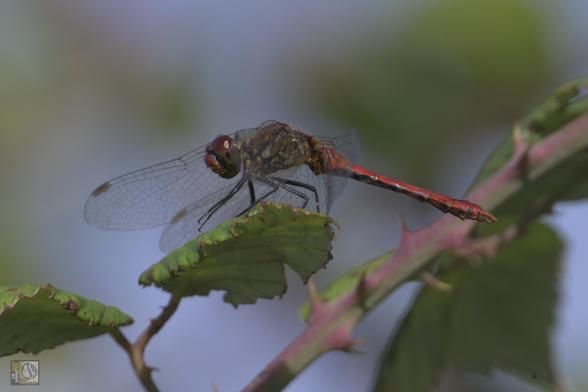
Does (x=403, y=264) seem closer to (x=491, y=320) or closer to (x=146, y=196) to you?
(x=491, y=320)

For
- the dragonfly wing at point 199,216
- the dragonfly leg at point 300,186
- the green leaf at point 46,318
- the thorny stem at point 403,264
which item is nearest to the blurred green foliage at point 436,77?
the dragonfly leg at point 300,186

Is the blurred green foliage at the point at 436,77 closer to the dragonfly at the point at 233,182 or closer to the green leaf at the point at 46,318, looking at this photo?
the dragonfly at the point at 233,182

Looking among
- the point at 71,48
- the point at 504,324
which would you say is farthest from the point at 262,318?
the point at 71,48

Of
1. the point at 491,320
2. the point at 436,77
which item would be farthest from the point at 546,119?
the point at 436,77

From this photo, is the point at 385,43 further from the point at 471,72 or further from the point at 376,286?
the point at 376,286

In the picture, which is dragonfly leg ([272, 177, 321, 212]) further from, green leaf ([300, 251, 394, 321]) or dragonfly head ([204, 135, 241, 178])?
Answer: green leaf ([300, 251, 394, 321])

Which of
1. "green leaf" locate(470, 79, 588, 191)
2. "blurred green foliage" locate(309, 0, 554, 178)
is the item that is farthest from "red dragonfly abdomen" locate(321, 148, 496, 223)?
"blurred green foliage" locate(309, 0, 554, 178)
